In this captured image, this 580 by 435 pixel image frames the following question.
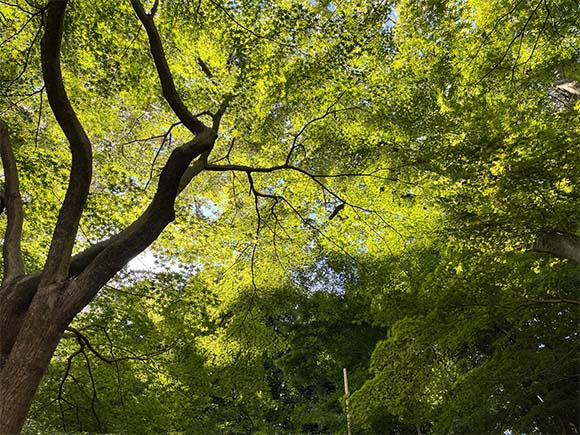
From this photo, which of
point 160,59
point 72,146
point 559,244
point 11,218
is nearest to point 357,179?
point 559,244

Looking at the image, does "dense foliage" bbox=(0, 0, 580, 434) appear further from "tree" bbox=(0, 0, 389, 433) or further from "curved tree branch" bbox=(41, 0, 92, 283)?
"curved tree branch" bbox=(41, 0, 92, 283)

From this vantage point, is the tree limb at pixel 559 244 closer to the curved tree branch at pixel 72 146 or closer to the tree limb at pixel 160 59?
the tree limb at pixel 160 59

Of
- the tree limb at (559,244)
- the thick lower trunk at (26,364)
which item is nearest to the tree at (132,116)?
the thick lower trunk at (26,364)

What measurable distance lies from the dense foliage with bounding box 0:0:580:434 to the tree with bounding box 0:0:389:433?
4 centimetres

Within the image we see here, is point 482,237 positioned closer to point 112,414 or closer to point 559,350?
point 559,350

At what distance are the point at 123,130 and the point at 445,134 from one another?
16.3 ft

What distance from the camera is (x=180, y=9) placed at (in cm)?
520

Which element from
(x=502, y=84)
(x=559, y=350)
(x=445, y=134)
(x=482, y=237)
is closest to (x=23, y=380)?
(x=482, y=237)

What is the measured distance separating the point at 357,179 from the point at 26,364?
5685 mm

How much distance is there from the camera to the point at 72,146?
3.22 metres

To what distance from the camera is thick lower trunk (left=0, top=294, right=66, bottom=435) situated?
2.53 m

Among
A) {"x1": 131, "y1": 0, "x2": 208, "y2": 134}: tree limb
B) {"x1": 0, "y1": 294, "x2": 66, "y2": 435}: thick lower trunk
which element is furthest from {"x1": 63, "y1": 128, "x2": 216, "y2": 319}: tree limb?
{"x1": 131, "y1": 0, "x2": 208, "y2": 134}: tree limb

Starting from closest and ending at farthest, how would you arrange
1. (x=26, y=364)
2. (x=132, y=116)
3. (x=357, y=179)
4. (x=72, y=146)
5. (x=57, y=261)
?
(x=26, y=364), (x=57, y=261), (x=72, y=146), (x=132, y=116), (x=357, y=179)

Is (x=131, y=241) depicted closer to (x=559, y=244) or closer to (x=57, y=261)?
(x=57, y=261)
